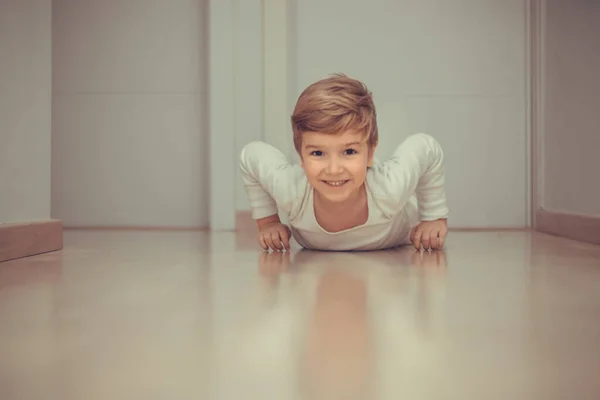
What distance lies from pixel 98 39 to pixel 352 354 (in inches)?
87.2

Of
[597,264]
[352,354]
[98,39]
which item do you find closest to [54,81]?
[98,39]

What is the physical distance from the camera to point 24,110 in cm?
150

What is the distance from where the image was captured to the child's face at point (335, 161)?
54.4 inches

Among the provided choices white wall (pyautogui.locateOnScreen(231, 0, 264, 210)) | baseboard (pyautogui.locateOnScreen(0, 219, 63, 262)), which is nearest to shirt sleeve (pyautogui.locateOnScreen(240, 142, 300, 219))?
baseboard (pyautogui.locateOnScreen(0, 219, 63, 262))

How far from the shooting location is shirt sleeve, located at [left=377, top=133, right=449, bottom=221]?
4.90 feet

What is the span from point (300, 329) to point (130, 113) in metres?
1.99

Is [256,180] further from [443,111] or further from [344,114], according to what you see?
[443,111]

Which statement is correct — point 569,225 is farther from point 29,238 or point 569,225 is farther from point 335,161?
point 29,238

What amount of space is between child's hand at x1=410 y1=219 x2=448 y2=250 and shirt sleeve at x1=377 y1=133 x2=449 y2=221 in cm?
2

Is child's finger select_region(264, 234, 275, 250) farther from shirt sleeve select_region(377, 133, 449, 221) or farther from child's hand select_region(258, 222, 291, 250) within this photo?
shirt sleeve select_region(377, 133, 449, 221)

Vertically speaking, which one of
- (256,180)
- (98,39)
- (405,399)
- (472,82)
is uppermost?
(98,39)

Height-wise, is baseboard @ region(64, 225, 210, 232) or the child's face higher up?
the child's face

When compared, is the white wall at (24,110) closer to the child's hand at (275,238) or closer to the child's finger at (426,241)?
the child's hand at (275,238)

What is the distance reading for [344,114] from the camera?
1.38 meters
